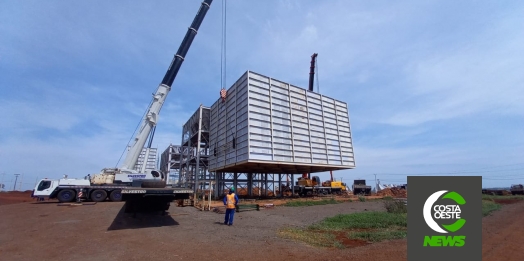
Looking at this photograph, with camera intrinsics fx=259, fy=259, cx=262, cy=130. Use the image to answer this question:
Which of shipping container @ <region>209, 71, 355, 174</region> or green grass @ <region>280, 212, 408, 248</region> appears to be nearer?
green grass @ <region>280, 212, 408, 248</region>

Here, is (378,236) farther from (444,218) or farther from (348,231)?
(444,218)

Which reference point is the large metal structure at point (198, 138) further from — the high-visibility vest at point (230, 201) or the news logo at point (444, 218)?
the news logo at point (444, 218)

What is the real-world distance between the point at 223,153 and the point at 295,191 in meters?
12.3

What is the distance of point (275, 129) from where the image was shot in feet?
74.4

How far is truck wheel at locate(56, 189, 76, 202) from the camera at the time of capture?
→ 68.4 feet

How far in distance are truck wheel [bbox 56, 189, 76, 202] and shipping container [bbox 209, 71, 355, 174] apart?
1204 cm

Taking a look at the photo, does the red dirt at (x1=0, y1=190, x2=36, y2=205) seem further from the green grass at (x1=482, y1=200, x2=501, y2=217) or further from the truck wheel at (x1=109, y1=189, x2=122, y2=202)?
the green grass at (x1=482, y1=200, x2=501, y2=217)

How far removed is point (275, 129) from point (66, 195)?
17897 millimetres

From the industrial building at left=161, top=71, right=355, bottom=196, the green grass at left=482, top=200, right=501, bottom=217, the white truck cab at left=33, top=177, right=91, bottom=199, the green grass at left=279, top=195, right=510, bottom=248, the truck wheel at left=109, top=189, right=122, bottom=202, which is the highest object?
the industrial building at left=161, top=71, right=355, bottom=196

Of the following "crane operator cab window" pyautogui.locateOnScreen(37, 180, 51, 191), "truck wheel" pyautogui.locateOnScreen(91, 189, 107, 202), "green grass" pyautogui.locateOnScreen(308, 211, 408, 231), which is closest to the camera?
"green grass" pyautogui.locateOnScreen(308, 211, 408, 231)

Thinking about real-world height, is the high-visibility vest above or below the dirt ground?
above

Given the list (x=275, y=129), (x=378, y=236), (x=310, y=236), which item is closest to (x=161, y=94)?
(x=275, y=129)

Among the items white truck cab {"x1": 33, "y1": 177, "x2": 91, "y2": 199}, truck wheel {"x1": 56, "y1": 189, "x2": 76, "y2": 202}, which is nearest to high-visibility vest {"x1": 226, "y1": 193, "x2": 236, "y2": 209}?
truck wheel {"x1": 56, "y1": 189, "x2": 76, "y2": 202}

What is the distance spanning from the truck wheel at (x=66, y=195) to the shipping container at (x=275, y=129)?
1204cm
